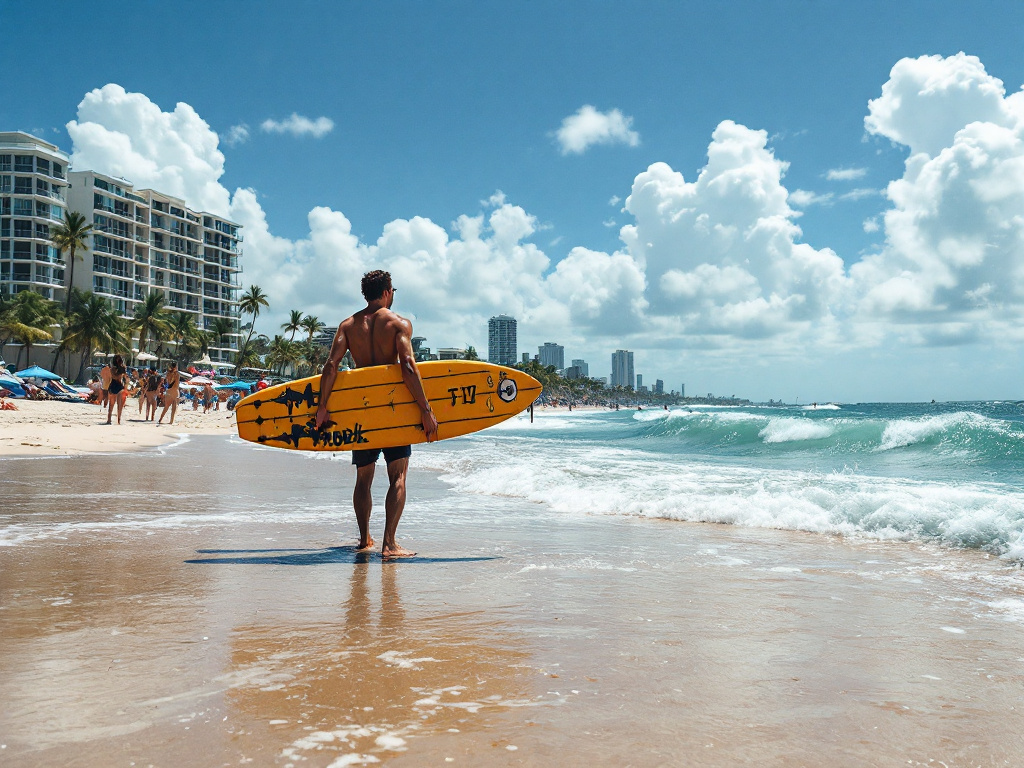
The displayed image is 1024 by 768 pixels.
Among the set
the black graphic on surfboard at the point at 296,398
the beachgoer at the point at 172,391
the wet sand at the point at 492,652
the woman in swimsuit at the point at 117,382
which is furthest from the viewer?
the beachgoer at the point at 172,391

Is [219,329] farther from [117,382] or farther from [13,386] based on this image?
[117,382]

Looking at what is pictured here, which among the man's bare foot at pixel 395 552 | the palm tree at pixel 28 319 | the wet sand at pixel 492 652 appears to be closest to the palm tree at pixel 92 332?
the palm tree at pixel 28 319

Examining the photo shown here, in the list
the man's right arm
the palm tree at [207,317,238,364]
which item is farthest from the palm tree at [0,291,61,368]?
the man's right arm

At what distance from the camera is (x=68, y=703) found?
7.50 feet

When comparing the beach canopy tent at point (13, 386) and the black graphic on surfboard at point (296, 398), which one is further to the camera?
the beach canopy tent at point (13, 386)

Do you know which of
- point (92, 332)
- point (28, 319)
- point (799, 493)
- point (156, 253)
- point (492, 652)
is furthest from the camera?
point (156, 253)

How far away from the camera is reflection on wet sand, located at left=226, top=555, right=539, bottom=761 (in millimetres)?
2158

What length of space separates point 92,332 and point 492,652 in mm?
71913

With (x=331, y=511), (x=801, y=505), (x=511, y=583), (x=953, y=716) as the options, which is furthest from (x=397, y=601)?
(x=801, y=505)

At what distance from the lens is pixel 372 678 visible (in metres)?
2.58

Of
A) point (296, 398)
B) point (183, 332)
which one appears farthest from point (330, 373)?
point (183, 332)

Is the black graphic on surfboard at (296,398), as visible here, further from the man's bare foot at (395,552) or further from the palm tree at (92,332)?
the palm tree at (92,332)

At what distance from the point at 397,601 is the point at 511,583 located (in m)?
0.75

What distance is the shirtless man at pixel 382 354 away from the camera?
505 cm
